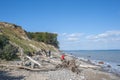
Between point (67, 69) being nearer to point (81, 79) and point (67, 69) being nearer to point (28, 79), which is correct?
point (81, 79)

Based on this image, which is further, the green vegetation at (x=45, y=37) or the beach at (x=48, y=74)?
the green vegetation at (x=45, y=37)

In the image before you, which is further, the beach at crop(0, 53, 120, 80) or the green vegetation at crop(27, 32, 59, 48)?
the green vegetation at crop(27, 32, 59, 48)

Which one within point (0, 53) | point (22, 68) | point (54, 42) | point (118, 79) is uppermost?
point (54, 42)

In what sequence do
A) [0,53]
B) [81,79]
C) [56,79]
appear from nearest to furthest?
1. [56,79]
2. [81,79]
3. [0,53]

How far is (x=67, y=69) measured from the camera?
25469mm

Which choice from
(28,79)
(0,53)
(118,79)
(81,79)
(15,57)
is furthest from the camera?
(15,57)

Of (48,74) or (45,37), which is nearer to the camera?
(48,74)

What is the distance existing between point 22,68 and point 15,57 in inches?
407

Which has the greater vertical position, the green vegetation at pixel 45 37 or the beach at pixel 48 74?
the green vegetation at pixel 45 37

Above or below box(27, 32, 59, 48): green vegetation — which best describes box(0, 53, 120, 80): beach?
below

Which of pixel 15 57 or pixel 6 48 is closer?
pixel 6 48

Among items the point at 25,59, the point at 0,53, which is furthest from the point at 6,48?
the point at 25,59

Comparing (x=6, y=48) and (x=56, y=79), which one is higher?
(x=6, y=48)

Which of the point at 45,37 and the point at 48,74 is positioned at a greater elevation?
the point at 45,37
